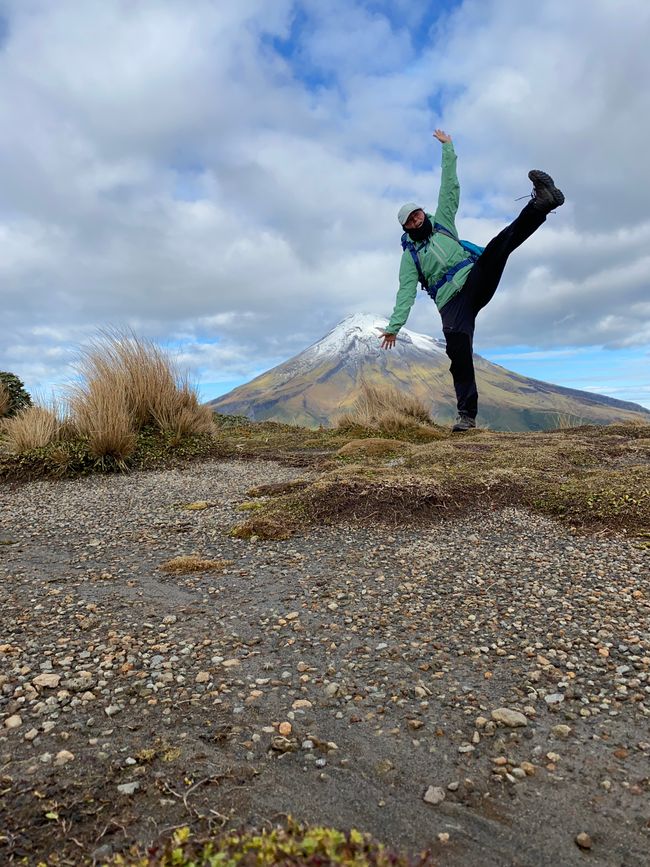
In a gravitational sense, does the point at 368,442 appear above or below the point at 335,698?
above

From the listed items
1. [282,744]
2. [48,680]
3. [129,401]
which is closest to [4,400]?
[129,401]

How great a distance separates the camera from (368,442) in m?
8.29

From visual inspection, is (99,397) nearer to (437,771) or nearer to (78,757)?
(78,757)

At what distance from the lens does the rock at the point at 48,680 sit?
7.13 ft

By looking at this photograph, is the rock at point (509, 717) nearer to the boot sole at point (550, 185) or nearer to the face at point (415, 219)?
the boot sole at point (550, 185)

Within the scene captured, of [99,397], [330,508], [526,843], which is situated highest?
[99,397]

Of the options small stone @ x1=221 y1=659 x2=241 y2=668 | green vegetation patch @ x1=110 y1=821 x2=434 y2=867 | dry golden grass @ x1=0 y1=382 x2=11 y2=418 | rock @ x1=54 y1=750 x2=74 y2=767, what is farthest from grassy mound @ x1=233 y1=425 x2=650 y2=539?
dry golden grass @ x1=0 y1=382 x2=11 y2=418

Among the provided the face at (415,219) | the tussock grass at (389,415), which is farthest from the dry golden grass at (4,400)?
the face at (415,219)

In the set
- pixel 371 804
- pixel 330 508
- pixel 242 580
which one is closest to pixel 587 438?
pixel 330 508

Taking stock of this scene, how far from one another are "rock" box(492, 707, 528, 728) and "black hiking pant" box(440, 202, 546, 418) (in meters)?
7.14

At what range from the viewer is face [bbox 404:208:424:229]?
845 cm

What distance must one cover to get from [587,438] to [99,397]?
26.1 ft

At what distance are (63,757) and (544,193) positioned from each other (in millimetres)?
7888

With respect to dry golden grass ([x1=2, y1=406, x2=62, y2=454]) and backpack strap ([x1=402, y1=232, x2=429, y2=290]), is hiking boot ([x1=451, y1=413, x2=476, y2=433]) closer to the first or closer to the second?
backpack strap ([x1=402, y1=232, x2=429, y2=290])
